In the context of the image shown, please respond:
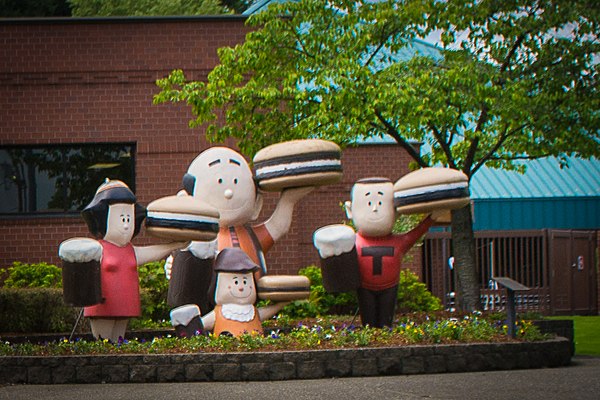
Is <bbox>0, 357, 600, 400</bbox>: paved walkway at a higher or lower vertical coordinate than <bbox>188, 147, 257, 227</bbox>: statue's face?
lower

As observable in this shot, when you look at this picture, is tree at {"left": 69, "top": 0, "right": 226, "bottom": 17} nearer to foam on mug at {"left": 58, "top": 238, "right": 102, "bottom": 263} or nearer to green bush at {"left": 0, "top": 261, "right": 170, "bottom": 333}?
green bush at {"left": 0, "top": 261, "right": 170, "bottom": 333}

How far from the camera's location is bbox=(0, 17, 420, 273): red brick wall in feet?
65.4

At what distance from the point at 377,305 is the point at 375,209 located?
3.87 ft

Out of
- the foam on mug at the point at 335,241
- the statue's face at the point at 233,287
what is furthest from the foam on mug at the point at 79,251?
the foam on mug at the point at 335,241

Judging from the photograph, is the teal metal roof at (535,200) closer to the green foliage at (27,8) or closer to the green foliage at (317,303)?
the green foliage at (317,303)

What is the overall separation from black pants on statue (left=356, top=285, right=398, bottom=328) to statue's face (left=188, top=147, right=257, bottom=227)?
1745 millimetres

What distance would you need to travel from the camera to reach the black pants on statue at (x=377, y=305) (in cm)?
1363

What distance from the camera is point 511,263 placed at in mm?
25625

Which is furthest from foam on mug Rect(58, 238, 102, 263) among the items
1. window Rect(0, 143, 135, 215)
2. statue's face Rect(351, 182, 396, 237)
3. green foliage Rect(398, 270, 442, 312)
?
window Rect(0, 143, 135, 215)

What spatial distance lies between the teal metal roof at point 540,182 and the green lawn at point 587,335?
6.06 meters

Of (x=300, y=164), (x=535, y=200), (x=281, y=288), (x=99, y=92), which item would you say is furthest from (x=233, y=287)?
(x=535, y=200)

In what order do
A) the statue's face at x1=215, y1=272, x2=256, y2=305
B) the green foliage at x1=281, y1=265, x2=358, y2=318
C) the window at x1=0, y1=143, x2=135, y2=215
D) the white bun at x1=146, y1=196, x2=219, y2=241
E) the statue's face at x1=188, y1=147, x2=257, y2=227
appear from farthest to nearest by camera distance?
the window at x1=0, y1=143, x2=135, y2=215 < the green foliage at x1=281, y1=265, x2=358, y2=318 < the statue's face at x1=188, y1=147, x2=257, y2=227 < the statue's face at x1=215, y1=272, x2=256, y2=305 < the white bun at x1=146, y1=196, x2=219, y2=241

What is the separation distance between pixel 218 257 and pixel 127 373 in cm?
247

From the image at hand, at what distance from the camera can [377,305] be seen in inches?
539
